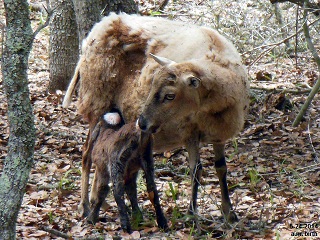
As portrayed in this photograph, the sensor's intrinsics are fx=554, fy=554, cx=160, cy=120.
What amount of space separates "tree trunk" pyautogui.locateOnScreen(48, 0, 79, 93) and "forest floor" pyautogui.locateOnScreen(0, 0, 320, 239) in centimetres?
39

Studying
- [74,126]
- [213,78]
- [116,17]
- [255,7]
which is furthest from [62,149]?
[255,7]

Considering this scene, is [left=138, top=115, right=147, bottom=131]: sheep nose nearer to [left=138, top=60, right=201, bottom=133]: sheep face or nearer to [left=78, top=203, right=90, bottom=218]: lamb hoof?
[left=138, top=60, right=201, bottom=133]: sheep face

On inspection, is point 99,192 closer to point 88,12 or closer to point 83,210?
point 83,210

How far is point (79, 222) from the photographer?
18.9 feet

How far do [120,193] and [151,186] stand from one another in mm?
331

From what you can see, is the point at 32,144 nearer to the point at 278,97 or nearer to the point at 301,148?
the point at 301,148

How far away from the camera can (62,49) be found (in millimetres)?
10594

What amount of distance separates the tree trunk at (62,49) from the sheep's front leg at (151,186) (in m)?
5.46

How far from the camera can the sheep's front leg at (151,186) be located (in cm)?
540

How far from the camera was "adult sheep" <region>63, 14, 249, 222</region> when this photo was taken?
5414 millimetres

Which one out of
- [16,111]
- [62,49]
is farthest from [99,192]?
[62,49]

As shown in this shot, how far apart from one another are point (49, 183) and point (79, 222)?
1361 millimetres

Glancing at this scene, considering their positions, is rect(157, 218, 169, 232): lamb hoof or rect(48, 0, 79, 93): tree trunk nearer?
rect(157, 218, 169, 232): lamb hoof

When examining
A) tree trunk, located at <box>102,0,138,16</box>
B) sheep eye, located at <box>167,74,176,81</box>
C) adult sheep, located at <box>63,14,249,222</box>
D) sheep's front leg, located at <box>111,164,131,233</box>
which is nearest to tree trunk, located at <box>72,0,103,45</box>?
tree trunk, located at <box>102,0,138,16</box>
